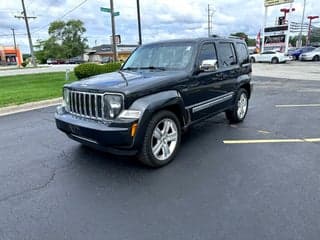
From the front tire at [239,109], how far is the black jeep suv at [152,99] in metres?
0.60

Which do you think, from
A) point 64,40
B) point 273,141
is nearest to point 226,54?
point 273,141

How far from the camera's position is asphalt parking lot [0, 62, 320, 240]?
2607mm

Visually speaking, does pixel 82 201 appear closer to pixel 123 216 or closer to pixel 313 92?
pixel 123 216

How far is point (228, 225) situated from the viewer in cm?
263

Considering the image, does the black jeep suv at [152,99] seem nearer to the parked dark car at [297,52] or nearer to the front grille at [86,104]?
the front grille at [86,104]

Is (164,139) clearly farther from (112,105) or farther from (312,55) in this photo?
(312,55)

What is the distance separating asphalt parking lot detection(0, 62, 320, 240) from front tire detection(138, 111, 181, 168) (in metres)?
0.16

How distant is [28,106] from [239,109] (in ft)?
21.1

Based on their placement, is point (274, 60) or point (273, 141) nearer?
point (273, 141)

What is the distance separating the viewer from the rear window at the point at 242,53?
6.06 meters

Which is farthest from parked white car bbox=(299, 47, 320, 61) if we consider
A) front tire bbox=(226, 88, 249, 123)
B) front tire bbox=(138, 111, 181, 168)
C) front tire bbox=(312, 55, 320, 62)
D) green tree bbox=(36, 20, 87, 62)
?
green tree bbox=(36, 20, 87, 62)

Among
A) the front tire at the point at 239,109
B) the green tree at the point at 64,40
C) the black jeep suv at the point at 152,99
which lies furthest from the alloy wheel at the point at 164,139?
the green tree at the point at 64,40

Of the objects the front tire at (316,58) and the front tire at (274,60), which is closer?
the front tire at (274,60)

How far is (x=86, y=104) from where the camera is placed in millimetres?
3789
